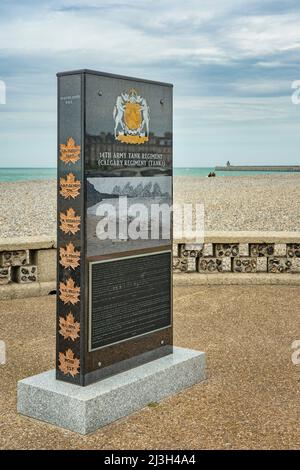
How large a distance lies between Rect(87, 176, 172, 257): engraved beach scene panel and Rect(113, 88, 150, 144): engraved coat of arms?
0.33 meters

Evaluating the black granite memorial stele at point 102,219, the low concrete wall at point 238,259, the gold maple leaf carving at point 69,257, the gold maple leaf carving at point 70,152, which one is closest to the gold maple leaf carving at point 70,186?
the black granite memorial stele at point 102,219

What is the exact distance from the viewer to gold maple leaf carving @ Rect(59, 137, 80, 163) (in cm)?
495

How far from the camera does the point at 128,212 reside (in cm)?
540

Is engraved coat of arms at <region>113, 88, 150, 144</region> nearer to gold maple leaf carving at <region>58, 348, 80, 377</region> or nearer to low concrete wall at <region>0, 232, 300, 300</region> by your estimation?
gold maple leaf carving at <region>58, 348, 80, 377</region>

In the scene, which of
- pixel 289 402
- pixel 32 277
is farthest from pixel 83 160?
pixel 32 277

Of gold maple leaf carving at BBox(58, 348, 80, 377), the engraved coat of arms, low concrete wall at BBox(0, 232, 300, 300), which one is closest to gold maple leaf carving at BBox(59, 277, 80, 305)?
gold maple leaf carving at BBox(58, 348, 80, 377)

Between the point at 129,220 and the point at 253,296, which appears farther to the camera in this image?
the point at 253,296

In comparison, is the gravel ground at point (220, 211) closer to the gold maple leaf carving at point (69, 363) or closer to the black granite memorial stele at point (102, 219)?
the black granite memorial stele at point (102, 219)

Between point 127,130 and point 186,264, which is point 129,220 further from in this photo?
point 186,264

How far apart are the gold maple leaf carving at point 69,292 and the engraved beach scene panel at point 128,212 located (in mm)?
275

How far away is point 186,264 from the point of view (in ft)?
33.3

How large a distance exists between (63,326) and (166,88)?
7.22ft

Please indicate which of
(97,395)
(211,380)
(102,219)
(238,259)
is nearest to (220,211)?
(238,259)
